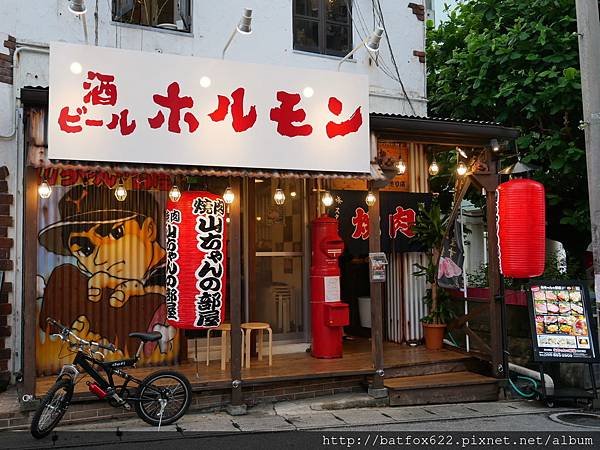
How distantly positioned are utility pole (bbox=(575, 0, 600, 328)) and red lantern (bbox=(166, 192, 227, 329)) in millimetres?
5248

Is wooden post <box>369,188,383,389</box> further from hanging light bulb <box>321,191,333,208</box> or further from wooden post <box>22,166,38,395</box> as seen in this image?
wooden post <box>22,166,38,395</box>

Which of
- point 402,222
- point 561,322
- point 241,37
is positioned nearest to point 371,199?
point 402,222

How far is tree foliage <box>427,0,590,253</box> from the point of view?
1112 centimetres

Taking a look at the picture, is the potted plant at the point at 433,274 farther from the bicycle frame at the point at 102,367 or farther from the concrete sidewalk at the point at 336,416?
the bicycle frame at the point at 102,367

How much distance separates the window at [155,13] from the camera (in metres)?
9.92

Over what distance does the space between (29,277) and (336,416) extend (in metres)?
4.47

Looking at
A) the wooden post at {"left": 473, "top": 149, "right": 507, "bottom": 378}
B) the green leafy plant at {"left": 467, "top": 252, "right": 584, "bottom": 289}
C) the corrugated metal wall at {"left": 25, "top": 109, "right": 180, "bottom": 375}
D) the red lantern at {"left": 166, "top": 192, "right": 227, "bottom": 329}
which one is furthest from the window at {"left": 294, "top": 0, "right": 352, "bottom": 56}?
the green leafy plant at {"left": 467, "top": 252, "right": 584, "bottom": 289}

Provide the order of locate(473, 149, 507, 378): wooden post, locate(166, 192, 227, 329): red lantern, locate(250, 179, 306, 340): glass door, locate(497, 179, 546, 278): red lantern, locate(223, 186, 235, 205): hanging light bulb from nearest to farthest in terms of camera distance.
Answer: locate(166, 192, 227, 329): red lantern
locate(223, 186, 235, 205): hanging light bulb
locate(497, 179, 546, 278): red lantern
locate(473, 149, 507, 378): wooden post
locate(250, 179, 306, 340): glass door

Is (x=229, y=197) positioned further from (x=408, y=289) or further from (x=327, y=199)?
(x=408, y=289)

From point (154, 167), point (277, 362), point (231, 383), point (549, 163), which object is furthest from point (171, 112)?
point (549, 163)

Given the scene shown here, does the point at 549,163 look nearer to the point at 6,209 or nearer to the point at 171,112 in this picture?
the point at 171,112

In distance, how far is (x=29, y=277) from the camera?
7.39m

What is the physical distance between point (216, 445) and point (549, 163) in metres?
8.49

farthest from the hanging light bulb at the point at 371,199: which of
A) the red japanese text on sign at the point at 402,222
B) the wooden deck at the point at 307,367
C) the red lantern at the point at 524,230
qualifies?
the wooden deck at the point at 307,367
